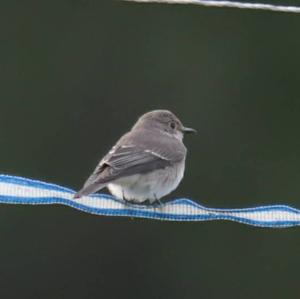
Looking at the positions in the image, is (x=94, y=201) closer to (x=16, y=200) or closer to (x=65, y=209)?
(x=16, y=200)

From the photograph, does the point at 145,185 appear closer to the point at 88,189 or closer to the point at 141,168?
the point at 141,168

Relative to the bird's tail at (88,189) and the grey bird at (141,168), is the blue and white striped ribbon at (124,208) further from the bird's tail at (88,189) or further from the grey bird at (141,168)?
the grey bird at (141,168)

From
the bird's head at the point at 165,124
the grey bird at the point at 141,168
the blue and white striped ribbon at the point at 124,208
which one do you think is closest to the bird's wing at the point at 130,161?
the grey bird at the point at 141,168

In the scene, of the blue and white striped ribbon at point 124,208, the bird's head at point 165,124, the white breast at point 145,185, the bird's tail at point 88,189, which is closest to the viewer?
the blue and white striped ribbon at point 124,208

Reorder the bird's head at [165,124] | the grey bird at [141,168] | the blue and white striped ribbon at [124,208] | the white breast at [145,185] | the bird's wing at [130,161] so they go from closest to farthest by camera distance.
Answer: the blue and white striped ribbon at [124,208], the bird's wing at [130,161], the grey bird at [141,168], the white breast at [145,185], the bird's head at [165,124]

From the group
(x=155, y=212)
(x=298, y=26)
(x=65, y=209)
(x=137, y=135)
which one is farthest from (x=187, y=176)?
(x=155, y=212)

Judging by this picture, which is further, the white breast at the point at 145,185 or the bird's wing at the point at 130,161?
the white breast at the point at 145,185

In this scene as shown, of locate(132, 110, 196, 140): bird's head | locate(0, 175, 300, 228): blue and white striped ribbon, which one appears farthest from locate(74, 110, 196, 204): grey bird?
locate(0, 175, 300, 228): blue and white striped ribbon

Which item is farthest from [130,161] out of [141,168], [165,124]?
[165,124]
